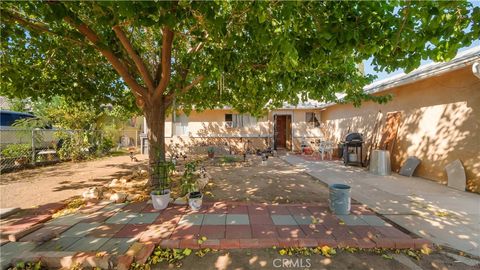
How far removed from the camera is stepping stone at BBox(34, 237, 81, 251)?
9.42ft

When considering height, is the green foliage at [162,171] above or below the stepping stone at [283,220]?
above

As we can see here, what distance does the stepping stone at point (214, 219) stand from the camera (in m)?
3.59

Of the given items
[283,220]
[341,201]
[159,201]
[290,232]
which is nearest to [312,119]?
[341,201]

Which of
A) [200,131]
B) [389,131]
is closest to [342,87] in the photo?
[389,131]

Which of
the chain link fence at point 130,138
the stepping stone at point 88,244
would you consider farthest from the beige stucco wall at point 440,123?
the chain link fence at point 130,138

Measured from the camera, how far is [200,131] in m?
13.7

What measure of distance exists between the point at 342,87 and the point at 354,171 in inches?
168

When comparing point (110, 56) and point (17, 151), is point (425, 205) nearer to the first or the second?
point (110, 56)

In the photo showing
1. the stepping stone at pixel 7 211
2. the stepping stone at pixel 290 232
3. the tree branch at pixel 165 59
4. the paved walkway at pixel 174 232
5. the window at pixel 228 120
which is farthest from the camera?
the window at pixel 228 120

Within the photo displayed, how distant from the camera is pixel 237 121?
46.2 feet

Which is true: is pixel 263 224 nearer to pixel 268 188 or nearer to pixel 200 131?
pixel 268 188

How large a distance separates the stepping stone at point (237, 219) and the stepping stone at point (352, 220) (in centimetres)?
167

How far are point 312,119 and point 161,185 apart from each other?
12115mm

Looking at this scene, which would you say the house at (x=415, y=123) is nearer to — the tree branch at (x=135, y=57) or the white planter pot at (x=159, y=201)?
the tree branch at (x=135, y=57)
